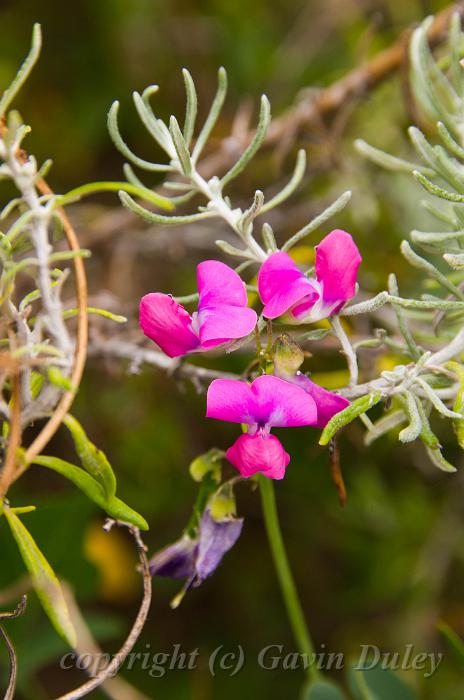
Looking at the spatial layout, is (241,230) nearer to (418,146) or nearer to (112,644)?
(418,146)

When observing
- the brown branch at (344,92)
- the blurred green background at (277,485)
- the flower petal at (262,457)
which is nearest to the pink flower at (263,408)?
the flower petal at (262,457)

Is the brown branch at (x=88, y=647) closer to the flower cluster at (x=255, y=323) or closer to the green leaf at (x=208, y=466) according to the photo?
the green leaf at (x=208, y=466)

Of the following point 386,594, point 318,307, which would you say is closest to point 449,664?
point 386,594

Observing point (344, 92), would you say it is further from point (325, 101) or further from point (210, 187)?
point (210, 187)

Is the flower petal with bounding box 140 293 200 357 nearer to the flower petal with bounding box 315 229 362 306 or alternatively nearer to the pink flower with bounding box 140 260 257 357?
the pink flower with bounding box 140 260 257 357

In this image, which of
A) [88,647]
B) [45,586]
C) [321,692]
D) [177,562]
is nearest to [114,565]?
[88,647]

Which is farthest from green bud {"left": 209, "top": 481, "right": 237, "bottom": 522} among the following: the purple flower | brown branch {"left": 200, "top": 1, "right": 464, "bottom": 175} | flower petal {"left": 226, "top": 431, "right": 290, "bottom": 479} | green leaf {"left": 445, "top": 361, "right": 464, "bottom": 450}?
brown branch {"left": 200, "top": 1, "right": 464, "bottom": 175}
